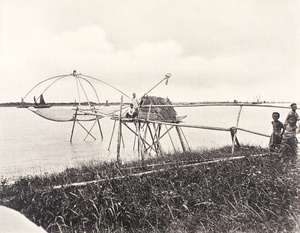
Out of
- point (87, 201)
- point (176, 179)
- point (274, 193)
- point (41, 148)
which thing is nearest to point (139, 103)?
point (176, 179)

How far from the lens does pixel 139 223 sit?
3.69 metres

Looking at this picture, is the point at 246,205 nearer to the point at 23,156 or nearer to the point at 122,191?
the point at 122,191

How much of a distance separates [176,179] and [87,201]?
1644mm

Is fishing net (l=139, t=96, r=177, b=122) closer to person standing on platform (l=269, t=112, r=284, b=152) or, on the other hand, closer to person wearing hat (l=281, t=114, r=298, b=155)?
person standing on platform (l=269, t=112, r=284, b=152)

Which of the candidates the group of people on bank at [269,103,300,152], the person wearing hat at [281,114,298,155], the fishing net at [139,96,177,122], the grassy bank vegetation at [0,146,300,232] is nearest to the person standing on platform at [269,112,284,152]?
the group of people on bank at [269,103,300,152]

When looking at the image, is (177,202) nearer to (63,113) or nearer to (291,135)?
(291,135)

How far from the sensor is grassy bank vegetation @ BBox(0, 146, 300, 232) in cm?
347

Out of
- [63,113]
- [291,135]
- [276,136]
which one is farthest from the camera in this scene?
[63,113]

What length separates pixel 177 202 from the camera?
406cm

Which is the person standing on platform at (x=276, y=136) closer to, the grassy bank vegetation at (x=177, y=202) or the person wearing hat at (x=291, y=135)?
the person wearing hat at (x=291, y=135)

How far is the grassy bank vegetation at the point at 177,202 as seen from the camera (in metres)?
3.47

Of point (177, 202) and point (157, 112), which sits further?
point (157, 112)

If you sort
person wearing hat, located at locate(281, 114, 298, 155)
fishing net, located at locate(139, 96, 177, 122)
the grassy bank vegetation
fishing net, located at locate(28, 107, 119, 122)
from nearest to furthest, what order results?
the grassy bank vegetation → person wearing hat, located at locate(281, 114, 298, 155) → fishing net, located at locate(139, 96, 177, 122) → fishing net, located at locate(28, 107, 119, 122)

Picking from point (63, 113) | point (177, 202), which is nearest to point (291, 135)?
point (177, 202)
